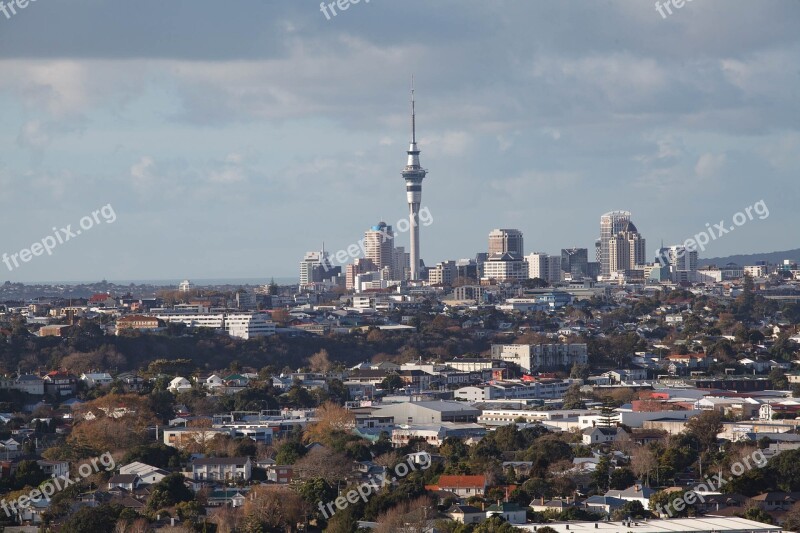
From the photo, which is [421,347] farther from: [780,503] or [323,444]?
[780,503]

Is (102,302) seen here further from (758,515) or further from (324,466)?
(758,515)

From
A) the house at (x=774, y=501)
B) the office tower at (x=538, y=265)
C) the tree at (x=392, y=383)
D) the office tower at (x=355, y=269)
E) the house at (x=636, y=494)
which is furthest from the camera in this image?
the office tower at (x=355, y=269)

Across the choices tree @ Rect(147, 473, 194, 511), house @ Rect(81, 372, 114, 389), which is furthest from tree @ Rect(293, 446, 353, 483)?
house @ Rect(81, 372, 114, 389)

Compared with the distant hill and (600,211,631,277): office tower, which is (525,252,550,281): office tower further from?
the distant hill

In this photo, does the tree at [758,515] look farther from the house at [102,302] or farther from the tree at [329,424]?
the house at [102,302]

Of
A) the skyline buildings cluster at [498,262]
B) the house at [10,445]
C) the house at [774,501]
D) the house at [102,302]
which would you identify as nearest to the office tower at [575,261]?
the skyline buildings cluster at [498,262]

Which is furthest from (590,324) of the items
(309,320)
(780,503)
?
(780,503)
